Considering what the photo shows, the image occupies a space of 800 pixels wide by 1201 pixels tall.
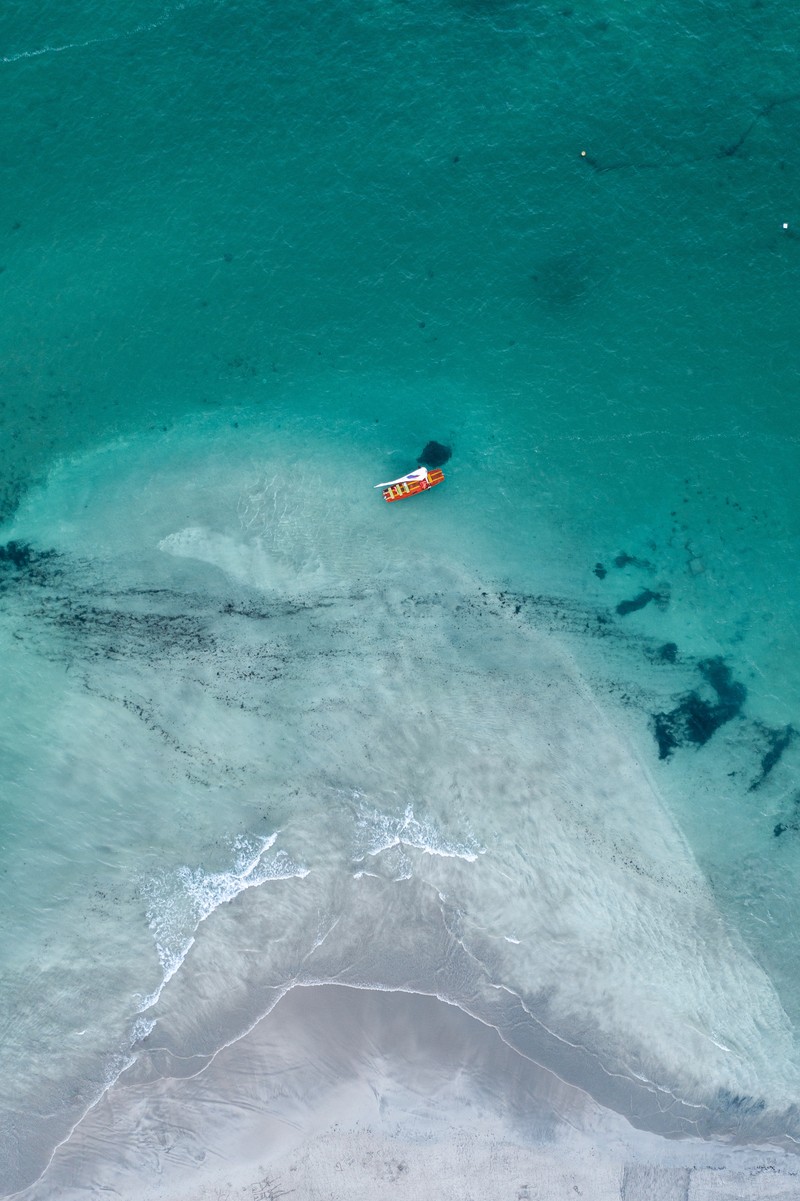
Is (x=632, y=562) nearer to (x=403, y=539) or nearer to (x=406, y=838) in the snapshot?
(x=403, y=539)

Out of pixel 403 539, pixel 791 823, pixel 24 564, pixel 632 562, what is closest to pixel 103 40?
pixel 24 564

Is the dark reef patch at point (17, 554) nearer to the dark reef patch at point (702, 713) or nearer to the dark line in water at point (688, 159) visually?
the dark reef patch at point (702, 713)

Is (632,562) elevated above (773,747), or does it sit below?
above

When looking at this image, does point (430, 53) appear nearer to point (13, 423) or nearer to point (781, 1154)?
point (13, 423)

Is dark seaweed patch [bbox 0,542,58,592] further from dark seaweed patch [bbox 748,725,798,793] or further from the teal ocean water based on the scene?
dark seaweed patch [bbox 748,725,798,793]

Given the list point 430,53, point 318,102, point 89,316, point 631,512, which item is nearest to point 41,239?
point 89,316
